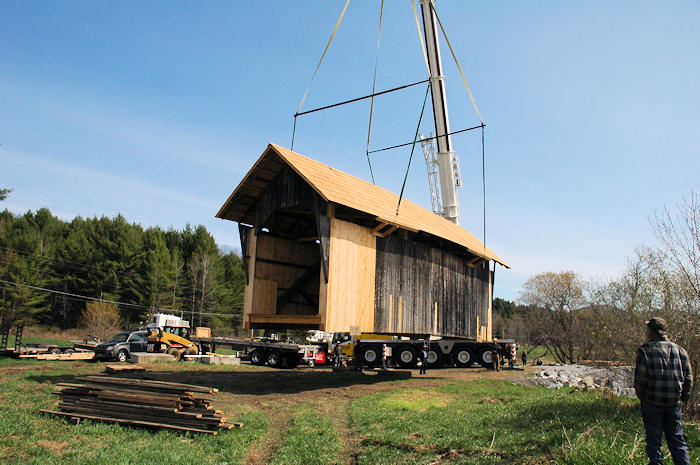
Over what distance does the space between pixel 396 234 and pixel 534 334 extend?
1440 inches

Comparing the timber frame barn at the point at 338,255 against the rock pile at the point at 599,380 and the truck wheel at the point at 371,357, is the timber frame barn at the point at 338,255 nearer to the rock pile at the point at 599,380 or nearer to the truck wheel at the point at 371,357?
the rock pile at the point at 599,380

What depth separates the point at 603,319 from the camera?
14.2 m

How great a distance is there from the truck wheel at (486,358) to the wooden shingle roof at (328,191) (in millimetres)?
8706

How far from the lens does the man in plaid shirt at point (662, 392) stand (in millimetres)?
6094

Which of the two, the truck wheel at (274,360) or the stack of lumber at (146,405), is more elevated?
the stack of lumber at (146,405)

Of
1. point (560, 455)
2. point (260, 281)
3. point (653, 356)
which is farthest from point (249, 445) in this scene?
point (260, 281)

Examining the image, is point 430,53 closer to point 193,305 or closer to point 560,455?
point 560,455

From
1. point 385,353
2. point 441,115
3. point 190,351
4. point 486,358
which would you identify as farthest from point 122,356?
point 441,115

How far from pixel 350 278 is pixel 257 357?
48.6 ft

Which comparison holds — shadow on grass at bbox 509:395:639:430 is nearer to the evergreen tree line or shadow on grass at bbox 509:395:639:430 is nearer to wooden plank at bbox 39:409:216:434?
wooden plank at bbox 39:409:216:434

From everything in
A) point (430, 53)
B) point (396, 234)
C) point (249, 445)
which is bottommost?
point (249, 445)

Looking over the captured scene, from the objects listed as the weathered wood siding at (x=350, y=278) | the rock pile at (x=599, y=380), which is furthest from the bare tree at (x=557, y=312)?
the weathered wood siding at (x=350, y=278)

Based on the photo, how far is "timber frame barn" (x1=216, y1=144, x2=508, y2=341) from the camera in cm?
1673

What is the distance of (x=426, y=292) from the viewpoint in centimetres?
2092
